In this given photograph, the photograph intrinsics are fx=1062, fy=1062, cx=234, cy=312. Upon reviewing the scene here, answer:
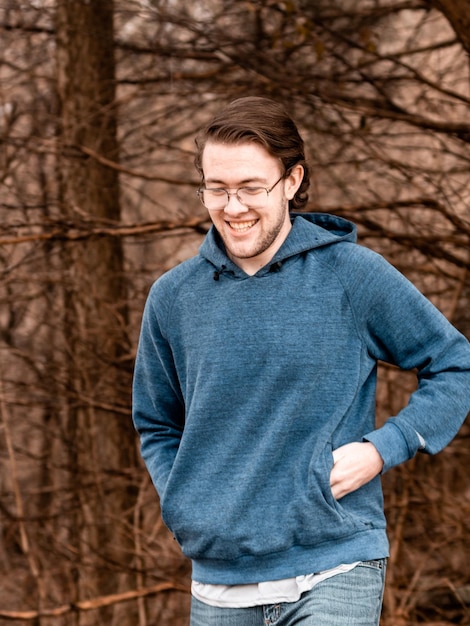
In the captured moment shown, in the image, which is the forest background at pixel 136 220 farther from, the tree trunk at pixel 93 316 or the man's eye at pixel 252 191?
the man's eye at pixel 252 191

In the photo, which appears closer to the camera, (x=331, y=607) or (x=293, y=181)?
(x=331, y=607)

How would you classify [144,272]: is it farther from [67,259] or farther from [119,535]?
[119,535]

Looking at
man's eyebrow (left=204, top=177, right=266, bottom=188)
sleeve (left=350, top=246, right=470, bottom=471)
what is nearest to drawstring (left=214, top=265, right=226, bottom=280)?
man's eyebrow (left=204, top=177, right=266, bottom=188)

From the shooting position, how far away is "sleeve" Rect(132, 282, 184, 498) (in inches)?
109

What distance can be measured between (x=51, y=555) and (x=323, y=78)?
3101 millimetres

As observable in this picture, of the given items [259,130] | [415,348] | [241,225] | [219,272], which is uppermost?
[259,130]

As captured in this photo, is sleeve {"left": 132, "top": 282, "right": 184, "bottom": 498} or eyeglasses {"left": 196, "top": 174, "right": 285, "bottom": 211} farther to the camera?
sleeve {"left": 132, "top": 282, "right": 184, "bottom": 498}

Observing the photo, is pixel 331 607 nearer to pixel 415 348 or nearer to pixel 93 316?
pixel 415 348

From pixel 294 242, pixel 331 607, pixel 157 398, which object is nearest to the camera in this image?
pixel 331 607

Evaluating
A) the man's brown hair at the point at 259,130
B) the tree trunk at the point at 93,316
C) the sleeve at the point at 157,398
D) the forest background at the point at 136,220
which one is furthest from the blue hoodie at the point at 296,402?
the tree trunk at the point at 93,316

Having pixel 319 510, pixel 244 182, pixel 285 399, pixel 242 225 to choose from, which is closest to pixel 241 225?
pixel 242 225

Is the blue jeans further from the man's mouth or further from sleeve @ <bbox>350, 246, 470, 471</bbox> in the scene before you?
the man's mouth

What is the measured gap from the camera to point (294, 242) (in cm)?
263

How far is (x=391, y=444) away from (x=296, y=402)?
25 cm
